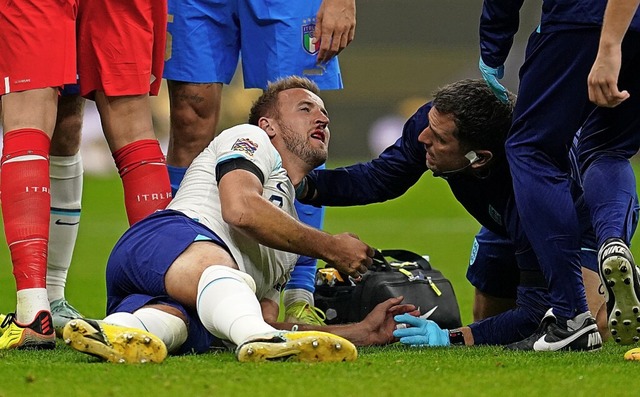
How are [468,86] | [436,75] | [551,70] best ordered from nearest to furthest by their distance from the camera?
[551,70]
[468,86]
[436,75]

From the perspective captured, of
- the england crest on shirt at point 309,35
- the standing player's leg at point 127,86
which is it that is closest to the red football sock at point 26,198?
the standing player's leg at point 127,86

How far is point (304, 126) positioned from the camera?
13.9ft

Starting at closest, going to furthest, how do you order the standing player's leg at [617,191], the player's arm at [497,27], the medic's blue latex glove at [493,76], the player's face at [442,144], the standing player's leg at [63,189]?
1. the standing player's leg at [617,191]
2. the player's arm at [497,27]
3. the medic's blue latex glove at [493,76]
4. the player's face at [442,144]
5. the standing player's leg at [63,189]

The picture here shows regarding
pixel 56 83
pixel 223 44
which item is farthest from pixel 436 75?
pixel 56 83

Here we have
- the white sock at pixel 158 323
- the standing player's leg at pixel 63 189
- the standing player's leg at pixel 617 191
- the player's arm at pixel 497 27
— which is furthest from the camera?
the standing player's leg at pixel 63 189

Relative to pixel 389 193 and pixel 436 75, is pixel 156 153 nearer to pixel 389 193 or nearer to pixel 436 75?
pixel 389 193

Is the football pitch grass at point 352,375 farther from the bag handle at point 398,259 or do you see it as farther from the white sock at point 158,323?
the bag handle at point 398,259

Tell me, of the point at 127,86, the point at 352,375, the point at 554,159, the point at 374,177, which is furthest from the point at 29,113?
the point at 554,159

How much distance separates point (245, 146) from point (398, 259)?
4.24ft

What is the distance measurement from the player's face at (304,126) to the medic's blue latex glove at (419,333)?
25.6 inches

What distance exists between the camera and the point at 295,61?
488 centimetres

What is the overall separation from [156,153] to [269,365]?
1392 millimetres

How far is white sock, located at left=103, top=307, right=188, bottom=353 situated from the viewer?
3.38 m

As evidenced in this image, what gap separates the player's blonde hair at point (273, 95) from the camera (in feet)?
14.3
